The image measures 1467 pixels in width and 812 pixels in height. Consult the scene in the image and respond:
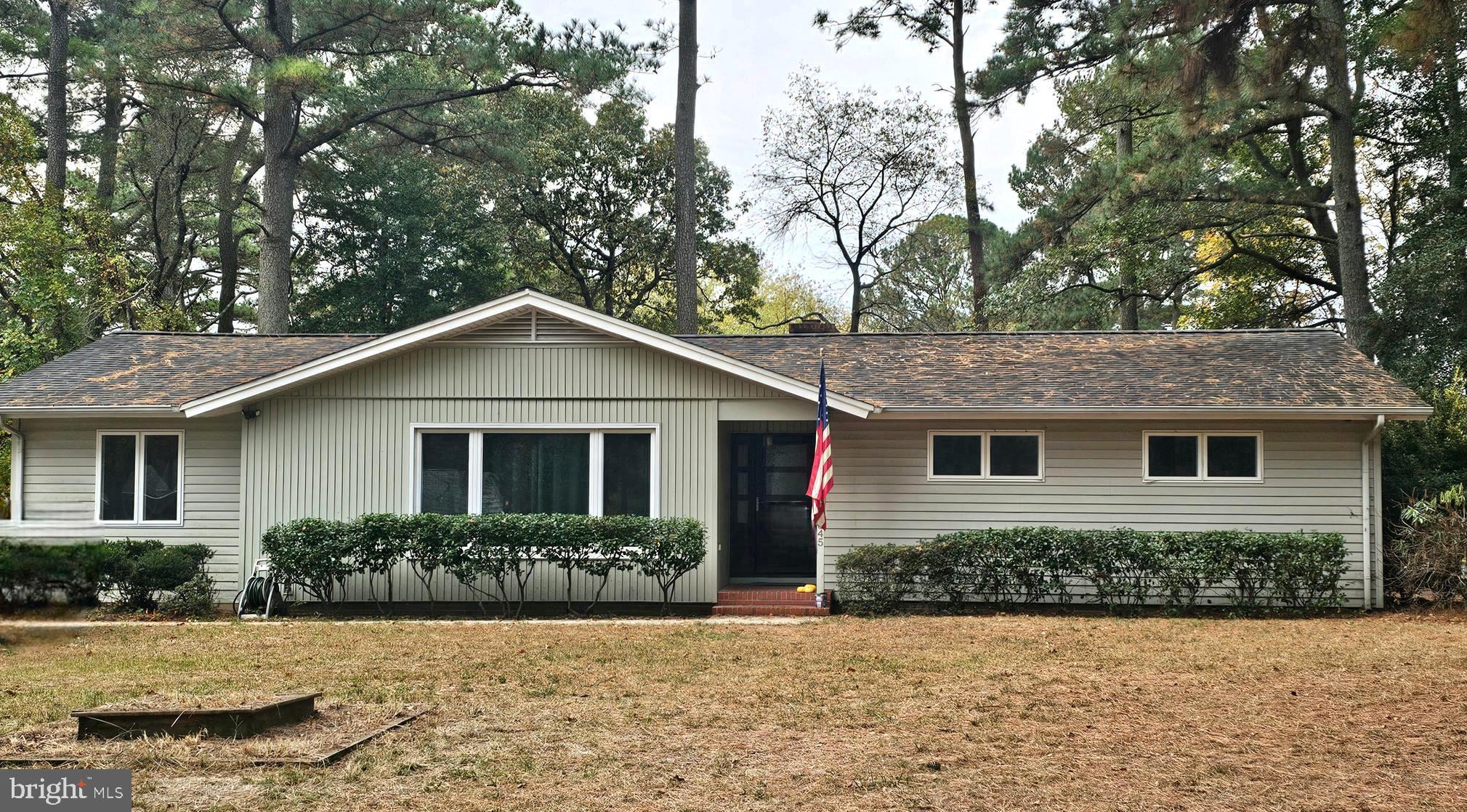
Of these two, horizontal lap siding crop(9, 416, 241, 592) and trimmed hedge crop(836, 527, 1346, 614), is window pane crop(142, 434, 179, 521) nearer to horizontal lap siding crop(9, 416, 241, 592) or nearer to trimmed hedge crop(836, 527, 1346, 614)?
horizontal lap siding crop(9, 416, 241, 592)

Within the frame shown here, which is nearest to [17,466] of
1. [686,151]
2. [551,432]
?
[551,432]

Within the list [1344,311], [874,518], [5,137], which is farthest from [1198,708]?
[5,137]

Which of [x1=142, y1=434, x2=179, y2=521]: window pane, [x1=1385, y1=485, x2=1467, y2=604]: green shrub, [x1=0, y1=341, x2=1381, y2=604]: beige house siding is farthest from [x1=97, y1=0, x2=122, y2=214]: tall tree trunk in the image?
[x1=1385, y1=485, x2=1467, y2=604]: green shrub

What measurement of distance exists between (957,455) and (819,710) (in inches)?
274

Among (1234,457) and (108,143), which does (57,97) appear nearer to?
(108,143)

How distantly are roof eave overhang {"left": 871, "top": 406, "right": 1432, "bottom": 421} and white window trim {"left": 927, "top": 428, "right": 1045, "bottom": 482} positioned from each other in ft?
1.30

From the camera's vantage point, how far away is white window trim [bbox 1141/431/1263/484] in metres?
13.8

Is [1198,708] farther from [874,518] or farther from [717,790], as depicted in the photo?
[874,518]

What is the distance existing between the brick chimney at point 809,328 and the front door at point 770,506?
299cm

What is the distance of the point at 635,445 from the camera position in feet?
45.7

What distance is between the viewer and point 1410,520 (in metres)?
14.1

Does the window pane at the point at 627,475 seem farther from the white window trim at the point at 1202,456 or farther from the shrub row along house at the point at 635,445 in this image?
the white window trim at the point at 1202,456

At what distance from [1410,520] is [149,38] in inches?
895

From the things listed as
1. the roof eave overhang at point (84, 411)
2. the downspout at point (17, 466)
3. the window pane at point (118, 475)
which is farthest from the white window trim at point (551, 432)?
the downspout at point (17, 466)
